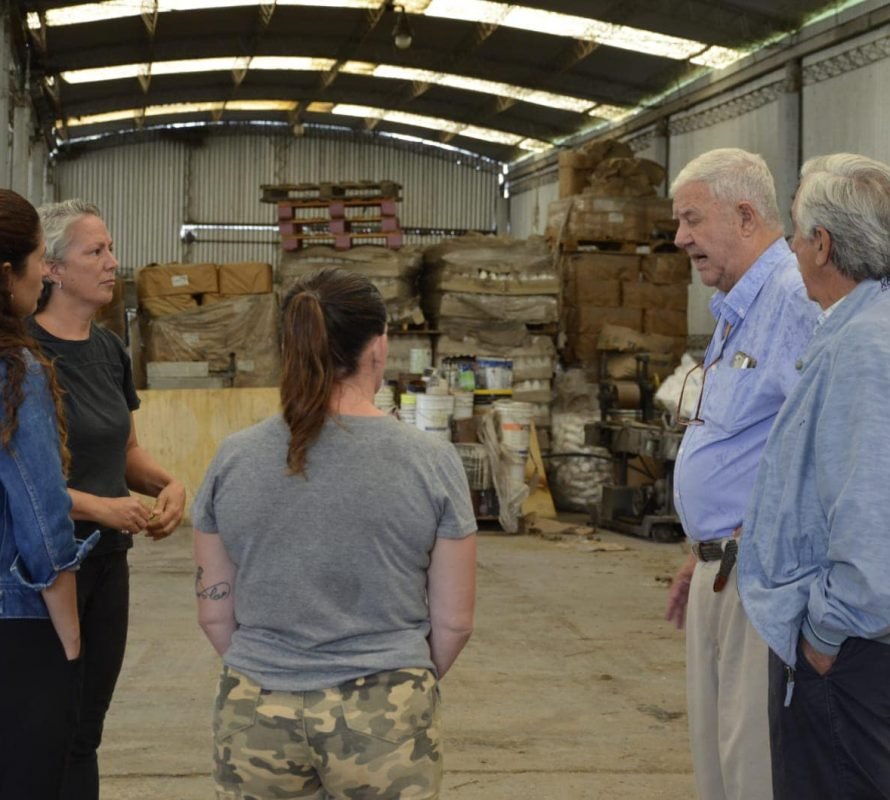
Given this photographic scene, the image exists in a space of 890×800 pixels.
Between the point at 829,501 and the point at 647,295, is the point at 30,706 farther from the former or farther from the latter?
the point at 647,295

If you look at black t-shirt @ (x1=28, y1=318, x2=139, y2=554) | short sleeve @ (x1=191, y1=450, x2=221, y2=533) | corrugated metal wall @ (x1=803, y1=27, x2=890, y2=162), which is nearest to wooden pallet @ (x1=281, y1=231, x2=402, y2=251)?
corrugated metal wall @ (x1=803, y1=27, x2=890, y2=162)

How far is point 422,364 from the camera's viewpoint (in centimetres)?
1236

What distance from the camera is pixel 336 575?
7.66ft

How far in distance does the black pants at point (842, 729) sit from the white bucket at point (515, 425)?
876 cm

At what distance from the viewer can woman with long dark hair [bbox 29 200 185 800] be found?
330 centimetres

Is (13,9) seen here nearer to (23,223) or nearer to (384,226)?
(384,226)

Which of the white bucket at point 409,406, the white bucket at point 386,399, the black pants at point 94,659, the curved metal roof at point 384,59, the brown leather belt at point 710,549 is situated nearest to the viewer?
the brown leather belt at point 710,549

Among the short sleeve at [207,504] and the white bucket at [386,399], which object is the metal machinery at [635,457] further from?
the short sleeve at [207,504]

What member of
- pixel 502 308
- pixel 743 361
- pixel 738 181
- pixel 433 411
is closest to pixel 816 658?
pixel 743 361

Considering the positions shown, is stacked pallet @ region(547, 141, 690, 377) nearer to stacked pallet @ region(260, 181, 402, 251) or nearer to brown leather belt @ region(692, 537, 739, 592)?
stacked pallet @ region(260, 181, 402, 251)

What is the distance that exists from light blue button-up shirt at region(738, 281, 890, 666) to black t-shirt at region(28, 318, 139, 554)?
65.7 inches

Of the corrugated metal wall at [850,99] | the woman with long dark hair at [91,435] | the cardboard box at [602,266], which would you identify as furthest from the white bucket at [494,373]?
the woman with long dark hair at [91,435]

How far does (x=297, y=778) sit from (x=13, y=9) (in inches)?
538

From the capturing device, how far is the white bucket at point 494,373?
39.8 feet
